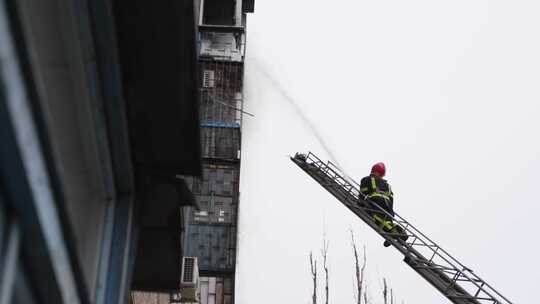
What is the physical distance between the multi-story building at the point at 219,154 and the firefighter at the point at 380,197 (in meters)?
17.1

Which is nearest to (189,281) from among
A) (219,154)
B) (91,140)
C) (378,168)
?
(378,168)

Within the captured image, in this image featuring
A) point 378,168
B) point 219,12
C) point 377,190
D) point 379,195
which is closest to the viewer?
point 379,195

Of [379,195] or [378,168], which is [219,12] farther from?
[379,195]

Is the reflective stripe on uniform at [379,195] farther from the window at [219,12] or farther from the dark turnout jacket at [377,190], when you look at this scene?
the window at [219,12]

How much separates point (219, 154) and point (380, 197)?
2062 centimetres

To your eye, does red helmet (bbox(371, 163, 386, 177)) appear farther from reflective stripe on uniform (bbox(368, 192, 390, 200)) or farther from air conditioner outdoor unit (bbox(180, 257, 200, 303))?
air conditioner outdoor unit (bbox(180, 257, 200, 303))

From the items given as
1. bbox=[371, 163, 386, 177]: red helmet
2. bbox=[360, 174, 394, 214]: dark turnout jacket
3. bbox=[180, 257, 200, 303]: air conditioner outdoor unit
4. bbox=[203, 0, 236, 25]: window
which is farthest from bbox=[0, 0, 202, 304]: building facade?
bbox=[203, 0, 236, 25]: window

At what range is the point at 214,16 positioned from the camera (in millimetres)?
30984

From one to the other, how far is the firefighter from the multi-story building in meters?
17.1

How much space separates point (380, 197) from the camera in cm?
1061

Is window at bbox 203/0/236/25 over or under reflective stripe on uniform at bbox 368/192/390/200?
over

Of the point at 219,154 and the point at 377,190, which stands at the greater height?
the point at 219,154

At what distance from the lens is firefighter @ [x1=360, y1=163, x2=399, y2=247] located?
34.2ft

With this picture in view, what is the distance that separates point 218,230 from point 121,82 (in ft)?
88.2
